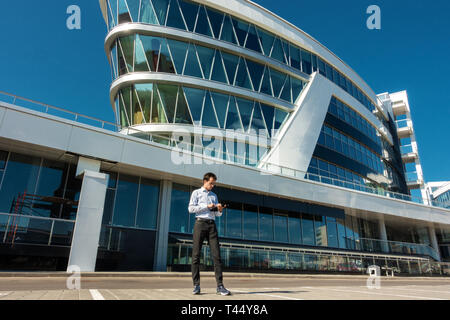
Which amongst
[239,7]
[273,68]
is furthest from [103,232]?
[239,7]

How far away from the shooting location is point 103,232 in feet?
43.0

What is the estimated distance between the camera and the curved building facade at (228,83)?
65.4ft

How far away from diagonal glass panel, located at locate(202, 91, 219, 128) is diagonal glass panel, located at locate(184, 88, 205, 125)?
0.28 metres

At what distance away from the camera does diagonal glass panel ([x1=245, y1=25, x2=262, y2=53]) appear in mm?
23797

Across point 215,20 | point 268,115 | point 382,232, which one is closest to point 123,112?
point 215,20

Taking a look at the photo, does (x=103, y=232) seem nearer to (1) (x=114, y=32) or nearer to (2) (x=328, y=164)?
(1) (x=114, y=32)

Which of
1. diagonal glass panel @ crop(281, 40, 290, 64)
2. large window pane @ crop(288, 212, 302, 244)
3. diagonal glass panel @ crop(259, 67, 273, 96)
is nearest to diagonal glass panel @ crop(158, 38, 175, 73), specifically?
diagonal glass panel @ crop(259, 67, 273, 96)

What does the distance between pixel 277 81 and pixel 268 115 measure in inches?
139

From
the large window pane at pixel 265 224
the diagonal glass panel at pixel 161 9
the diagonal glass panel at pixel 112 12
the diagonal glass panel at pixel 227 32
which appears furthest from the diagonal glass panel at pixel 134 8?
the large window pane at pixel 265 224

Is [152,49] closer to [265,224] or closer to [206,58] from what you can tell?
[206,58]

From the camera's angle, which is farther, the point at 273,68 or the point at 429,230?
the point at 429,230

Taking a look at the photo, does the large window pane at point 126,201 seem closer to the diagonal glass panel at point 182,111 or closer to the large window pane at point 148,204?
the large window pane at point 148,204

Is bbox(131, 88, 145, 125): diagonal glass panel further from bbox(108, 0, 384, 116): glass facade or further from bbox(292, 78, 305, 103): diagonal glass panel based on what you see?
bbox(292, 78, 305, 103): diagonal glass panel

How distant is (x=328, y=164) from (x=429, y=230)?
14.8m
